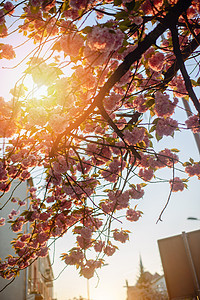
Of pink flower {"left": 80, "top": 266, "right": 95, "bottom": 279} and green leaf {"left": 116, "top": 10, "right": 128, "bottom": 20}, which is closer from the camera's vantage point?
green leaf {"left": 116, "top": 10, "right": 128, "bottom": 20}

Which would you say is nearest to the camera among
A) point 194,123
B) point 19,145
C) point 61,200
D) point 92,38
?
point 92,38

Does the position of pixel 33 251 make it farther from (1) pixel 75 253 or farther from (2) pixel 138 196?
(2) pixel 138 196

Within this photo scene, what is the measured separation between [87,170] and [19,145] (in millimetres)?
1605

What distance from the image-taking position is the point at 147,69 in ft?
9.25

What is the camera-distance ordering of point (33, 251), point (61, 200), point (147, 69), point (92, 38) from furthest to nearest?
point (33, 251) → point (61, 200) → point (147, 69) → point (92, 38)

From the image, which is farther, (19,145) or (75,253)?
(75,253)

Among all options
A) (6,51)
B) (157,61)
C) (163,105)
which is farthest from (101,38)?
(6,51)

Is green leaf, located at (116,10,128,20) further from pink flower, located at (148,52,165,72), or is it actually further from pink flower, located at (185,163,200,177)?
pink flower, located at (185,163,200,177)

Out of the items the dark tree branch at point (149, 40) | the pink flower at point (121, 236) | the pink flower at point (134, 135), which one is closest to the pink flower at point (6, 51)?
the dark tree branch at point (149, 40)

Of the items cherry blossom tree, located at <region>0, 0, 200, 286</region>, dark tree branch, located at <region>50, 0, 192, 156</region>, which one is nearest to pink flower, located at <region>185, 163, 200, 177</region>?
cherry blossom tree, located at <region>0, 0, 200, 286</region>

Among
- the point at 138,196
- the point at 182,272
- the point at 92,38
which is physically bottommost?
the point at 182,272

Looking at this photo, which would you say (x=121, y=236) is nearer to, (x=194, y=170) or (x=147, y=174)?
(x=147, y=174)

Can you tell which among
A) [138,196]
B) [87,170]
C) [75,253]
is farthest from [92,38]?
[75,253]

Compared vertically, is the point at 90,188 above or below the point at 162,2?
below
